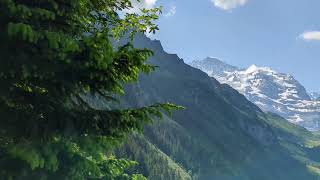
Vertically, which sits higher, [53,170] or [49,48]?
[49,48]

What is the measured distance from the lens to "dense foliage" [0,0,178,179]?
10398mm

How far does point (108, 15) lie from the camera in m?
15.1

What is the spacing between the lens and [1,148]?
1160cm

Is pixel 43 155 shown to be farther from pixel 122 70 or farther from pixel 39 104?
pixel 122 70

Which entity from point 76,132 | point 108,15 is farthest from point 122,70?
point 108,15

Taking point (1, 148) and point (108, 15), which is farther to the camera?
point (108, 15)

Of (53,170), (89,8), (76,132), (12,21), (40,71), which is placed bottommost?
(53,170)

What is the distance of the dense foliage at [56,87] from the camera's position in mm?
10398

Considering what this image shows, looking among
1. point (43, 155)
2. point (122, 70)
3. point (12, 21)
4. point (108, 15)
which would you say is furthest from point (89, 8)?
point (43, 155)

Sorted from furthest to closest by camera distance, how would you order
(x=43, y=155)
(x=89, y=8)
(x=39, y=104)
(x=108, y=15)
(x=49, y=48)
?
(x=108, y=15)
(x=89, y=8)
(x=39, y=104)
(x=43, y=155)
(x=49, y=48)

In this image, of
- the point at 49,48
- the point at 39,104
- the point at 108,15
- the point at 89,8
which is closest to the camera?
the point at 49,48

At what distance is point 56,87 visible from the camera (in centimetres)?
1188

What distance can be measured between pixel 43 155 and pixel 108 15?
5.35m

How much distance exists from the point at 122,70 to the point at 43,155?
2520mm
